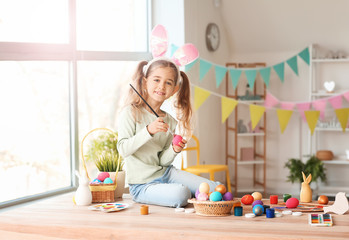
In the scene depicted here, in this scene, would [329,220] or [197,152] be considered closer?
[329,220]

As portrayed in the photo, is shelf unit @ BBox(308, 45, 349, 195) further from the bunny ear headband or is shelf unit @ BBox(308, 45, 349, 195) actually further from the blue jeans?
the blue jeans

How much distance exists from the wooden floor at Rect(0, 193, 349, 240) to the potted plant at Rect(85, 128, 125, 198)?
1.68ft

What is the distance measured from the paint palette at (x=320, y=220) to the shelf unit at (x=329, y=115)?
287 centimetres

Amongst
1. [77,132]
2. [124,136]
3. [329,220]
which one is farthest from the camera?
[77,132]

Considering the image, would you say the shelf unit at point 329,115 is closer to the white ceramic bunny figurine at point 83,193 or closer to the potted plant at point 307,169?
the potted plant at point 307,169

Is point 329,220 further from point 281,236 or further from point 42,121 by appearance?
point 42,121

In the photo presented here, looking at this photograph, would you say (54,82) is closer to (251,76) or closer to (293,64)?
(251,76)

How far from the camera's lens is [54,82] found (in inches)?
139

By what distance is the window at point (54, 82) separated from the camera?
3.18 metres

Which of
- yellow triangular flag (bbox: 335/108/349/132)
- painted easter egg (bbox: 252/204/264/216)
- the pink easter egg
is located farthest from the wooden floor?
yellow triangular flag (bbox: 335/108/349/132)

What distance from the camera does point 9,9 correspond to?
3.15 metres

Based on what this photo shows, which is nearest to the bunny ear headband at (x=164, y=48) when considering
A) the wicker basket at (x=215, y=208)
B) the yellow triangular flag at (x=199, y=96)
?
the wicker basket at (x=215, y=208)

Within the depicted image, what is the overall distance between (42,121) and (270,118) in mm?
2817

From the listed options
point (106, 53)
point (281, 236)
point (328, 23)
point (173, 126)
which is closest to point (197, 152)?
point (106, 53)
